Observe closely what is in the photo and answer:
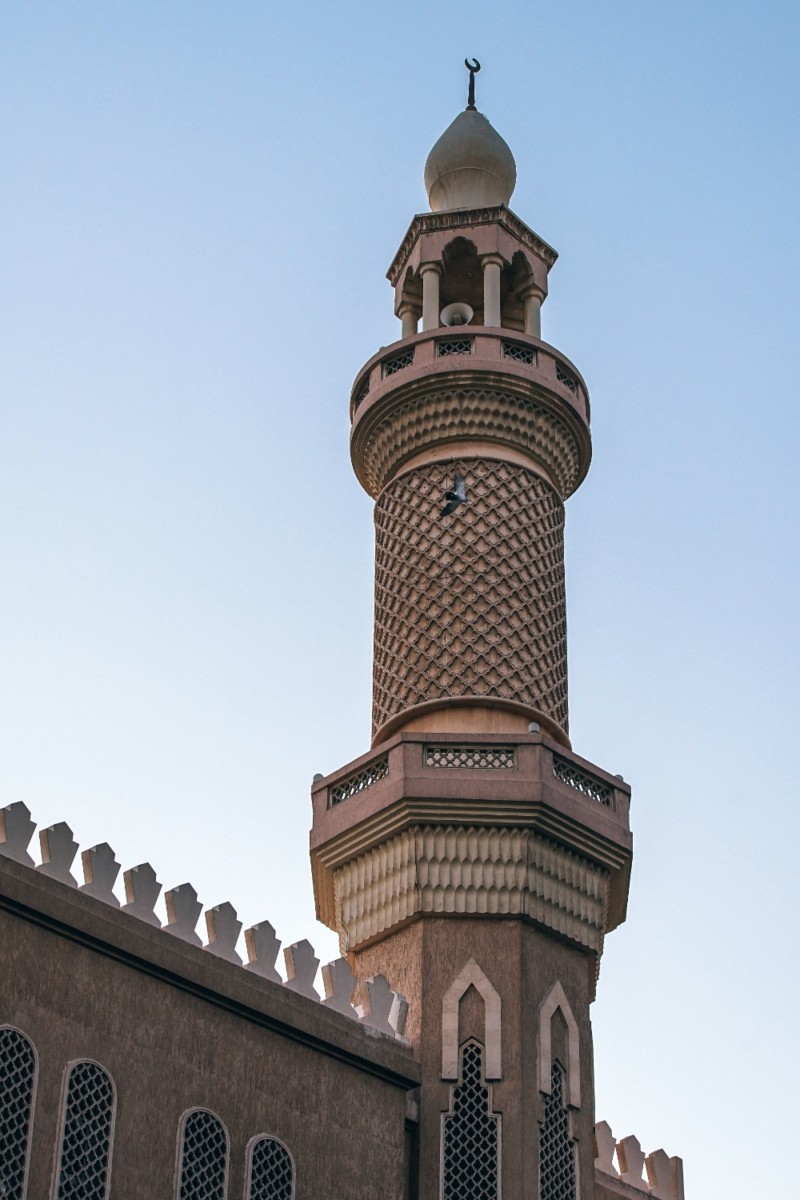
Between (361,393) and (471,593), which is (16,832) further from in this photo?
(361,393)

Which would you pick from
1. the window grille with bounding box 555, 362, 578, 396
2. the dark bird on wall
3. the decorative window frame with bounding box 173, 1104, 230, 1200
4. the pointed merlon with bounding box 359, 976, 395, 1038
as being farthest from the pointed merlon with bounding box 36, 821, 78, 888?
the window grille with bounding box 555, 362, 578, 396

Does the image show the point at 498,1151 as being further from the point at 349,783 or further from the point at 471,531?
the point at 471,531

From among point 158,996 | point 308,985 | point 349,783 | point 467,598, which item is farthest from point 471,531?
point 158,996

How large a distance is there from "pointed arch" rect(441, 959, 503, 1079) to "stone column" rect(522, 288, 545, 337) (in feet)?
20.1

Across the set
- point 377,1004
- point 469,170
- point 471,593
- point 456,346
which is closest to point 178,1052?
point 377,1004

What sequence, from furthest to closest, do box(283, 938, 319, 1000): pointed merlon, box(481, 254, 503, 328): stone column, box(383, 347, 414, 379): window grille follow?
box(481, 254, 503, 328): stone column → box(383, 347, 414, 379): window grille → box(283, 938, 319, 1000): pointed merlon

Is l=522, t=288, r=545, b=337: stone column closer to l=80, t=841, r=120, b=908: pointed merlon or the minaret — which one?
the minaret

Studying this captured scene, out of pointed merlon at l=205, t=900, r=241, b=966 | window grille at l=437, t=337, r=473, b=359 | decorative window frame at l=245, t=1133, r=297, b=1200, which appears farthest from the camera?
window grille at l=437, t=337, r=473, b=359

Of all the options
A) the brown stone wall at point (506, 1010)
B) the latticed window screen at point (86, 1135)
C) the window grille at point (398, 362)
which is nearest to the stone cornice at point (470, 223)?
the window grille at point (398, 362)

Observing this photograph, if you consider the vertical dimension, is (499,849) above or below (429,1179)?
above

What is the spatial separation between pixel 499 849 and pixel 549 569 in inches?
110

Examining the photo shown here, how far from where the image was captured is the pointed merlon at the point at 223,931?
1261cm

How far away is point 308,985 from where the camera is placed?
13.2 metres

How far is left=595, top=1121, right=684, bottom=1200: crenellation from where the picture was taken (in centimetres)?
1523
